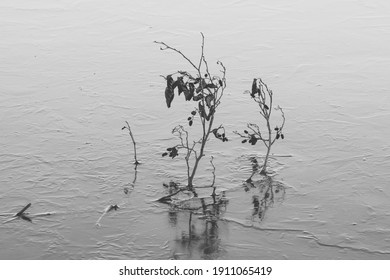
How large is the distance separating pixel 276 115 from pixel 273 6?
A: 14.7ft

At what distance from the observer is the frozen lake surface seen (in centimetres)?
517

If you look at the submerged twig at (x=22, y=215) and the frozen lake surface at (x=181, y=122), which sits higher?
the frozen lake surface at (x=181, y=122)

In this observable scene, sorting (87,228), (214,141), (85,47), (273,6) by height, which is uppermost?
(273,6)

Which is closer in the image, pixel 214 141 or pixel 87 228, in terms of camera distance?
pixel 87 228

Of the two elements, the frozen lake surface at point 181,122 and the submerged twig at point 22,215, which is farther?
the submerged twig at point 22,215

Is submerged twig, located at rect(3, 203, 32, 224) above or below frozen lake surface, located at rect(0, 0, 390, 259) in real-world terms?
below

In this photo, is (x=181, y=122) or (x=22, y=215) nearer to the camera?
(x=22, y=215)

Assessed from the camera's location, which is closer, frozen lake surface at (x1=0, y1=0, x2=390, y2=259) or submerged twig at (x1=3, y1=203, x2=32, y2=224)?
frozen lake surface at (x1=0, y1=0, x2=390, y2=259)

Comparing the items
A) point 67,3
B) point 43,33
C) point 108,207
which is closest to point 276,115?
point 108,207

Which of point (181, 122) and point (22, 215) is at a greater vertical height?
point (181, 122)

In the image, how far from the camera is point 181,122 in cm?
734

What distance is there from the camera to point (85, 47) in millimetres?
9805

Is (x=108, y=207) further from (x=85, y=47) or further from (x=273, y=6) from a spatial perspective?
(x=273, y=6)

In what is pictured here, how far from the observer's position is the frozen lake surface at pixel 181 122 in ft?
17.0
